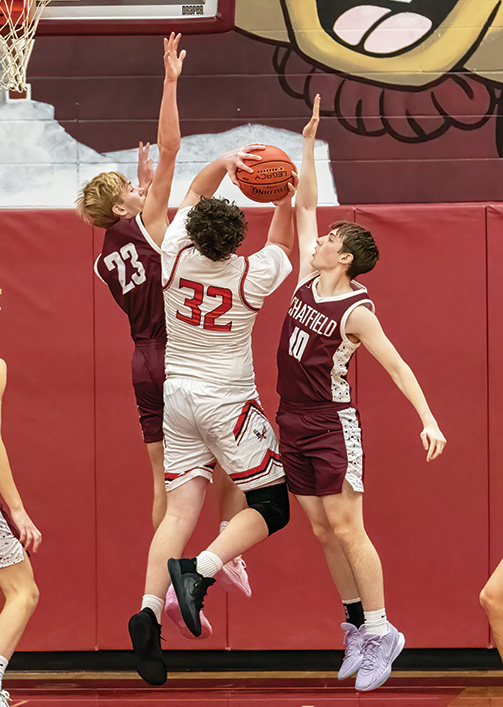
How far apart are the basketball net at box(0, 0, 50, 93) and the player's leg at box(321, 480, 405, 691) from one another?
10.3 ft

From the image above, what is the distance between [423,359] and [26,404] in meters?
2.57

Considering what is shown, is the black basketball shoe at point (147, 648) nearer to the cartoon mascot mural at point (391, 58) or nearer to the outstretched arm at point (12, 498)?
the outstretched arm at point (12, 498)

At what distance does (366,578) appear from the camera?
4.46 m

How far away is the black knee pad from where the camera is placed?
4488 mm

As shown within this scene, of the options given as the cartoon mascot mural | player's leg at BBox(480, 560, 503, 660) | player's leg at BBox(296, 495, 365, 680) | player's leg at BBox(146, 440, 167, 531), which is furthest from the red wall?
player's leg at BBox(480, 560, 503, 660)

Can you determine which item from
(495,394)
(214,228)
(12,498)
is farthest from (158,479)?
(495,394)

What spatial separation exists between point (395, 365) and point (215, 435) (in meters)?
0.92

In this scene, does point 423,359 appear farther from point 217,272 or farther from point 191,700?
point 191,700

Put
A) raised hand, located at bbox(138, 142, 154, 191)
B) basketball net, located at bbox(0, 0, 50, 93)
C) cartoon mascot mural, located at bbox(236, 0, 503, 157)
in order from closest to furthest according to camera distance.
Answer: raised hand, located at bbox(138, 142, 154, 191)
basketball net, located at bbox(0, 0, 50, 93)
cartoon mascot mural, located at bbox(236, 0, 503, 157)

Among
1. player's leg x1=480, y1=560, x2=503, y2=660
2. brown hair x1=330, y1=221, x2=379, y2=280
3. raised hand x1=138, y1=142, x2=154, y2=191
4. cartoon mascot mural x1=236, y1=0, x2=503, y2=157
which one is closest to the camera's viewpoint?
player's leg x1=480, y1=560, x2=503, y2=660

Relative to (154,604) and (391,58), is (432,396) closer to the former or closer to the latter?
(391,58)

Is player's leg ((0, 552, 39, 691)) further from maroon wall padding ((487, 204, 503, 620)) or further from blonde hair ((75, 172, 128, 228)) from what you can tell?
maroon wall padding ((487, 204, 503, 620))

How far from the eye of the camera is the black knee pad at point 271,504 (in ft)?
14.7

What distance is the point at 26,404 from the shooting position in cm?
598
